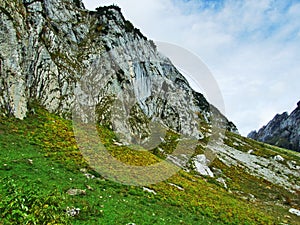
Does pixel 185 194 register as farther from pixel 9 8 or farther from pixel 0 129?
pixel 9 8

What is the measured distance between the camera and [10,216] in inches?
296

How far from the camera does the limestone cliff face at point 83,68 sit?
41938 millimetres

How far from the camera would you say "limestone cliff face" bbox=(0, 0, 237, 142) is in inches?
1651

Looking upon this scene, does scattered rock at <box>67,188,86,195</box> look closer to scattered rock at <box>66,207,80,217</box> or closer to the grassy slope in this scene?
the grassy slope

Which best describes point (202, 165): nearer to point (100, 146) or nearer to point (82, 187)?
point (100, 146)

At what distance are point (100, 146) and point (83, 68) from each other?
32010 millimetres

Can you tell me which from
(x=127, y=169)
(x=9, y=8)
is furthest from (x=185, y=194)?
(x=9, y=8)

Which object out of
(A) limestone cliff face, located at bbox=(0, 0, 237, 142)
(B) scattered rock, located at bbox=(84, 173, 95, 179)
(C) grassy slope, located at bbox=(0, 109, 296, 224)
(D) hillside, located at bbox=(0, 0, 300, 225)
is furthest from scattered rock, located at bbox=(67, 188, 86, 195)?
(A) limestone cliff face, located at bbox=(0, 0, 237, 142)

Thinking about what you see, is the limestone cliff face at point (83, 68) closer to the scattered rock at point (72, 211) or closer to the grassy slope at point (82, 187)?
the grassy slope at point (82, 187)

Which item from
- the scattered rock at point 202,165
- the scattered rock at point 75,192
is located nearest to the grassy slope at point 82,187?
the scattered rock at point 75,192

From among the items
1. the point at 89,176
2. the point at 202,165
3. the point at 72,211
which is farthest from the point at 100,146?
the point at 202,165

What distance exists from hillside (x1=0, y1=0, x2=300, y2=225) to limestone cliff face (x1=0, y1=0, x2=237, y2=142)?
295 millimetres

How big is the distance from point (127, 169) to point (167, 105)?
7190 centimetres

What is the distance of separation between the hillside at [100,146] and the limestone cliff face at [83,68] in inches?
11.6
